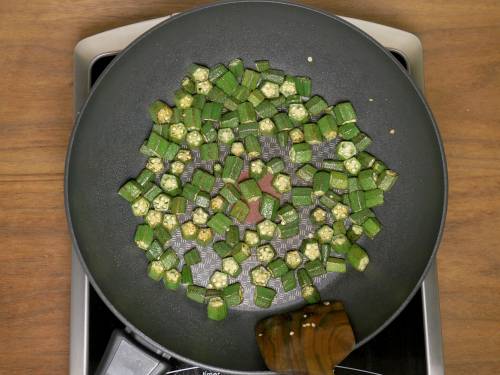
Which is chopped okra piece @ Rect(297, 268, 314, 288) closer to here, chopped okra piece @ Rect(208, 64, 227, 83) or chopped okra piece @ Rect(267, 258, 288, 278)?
chopped okra piece @ Rect(267, 258, 288, 278)

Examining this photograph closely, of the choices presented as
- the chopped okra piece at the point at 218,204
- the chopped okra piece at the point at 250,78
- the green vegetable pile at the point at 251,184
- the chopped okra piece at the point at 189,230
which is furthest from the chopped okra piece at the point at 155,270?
the chopped okra piece at the point at 250,78

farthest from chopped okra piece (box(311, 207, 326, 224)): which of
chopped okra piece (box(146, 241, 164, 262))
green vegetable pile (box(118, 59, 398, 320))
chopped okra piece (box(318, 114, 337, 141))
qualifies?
chopped okra piece (box(146, 241, 164, 262))

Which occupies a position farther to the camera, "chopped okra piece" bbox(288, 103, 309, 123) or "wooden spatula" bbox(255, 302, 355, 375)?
"chopped okra piece" bbox(288, 103, 309, 123)

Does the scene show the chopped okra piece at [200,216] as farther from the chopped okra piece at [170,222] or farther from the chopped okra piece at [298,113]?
the chopped okra piece at [298,113]

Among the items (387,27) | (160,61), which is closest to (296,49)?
(387,27)

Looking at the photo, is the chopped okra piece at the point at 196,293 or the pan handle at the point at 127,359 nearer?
the pan handle at the point at 127,359

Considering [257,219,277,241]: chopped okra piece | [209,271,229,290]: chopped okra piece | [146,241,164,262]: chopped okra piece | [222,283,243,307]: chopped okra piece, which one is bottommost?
[222,283,243,307]: chopped okra piece

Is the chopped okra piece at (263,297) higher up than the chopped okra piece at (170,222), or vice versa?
the chopped okra piece at (170,222)
